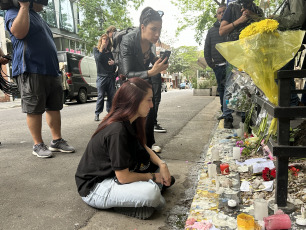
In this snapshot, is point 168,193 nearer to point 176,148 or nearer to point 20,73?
point 176,148

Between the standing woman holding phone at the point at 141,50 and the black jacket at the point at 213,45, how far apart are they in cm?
200

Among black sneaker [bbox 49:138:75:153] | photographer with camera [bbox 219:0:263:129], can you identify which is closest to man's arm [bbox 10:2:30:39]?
black sneaker [bbox 49:138:75:153]

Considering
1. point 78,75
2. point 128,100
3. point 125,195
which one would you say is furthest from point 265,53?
point 78,75

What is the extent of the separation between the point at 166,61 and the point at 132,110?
3.76 ft

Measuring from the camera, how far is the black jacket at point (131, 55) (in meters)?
2.89

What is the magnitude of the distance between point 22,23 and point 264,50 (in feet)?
7.86

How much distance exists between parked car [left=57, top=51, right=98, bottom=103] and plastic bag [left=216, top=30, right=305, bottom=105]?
9.85 meters

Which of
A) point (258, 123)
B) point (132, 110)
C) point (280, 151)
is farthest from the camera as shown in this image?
point (258, 123)

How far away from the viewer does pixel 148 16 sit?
2832 mm

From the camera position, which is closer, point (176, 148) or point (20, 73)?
point (20, 73)

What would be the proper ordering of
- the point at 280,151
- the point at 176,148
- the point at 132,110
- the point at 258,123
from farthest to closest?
the point at 176,148
the point at 258,123
the point at 132,110
the point at 280,151

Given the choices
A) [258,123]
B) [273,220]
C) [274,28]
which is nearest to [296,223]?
[273,220]

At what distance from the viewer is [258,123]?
2.74 meters

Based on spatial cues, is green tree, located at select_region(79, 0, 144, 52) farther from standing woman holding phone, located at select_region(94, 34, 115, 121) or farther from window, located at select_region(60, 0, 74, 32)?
standing woman holding phone, located at select_region(94, 34, 115, 121)
